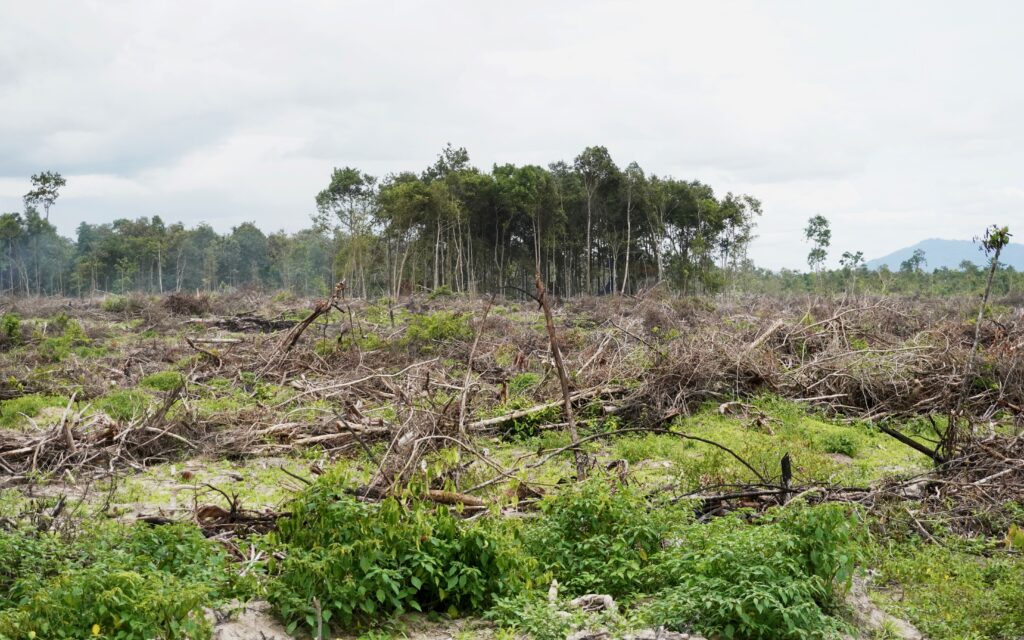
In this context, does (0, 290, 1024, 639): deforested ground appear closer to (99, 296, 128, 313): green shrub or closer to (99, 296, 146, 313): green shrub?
(99, 296, 146, 313): green shrub

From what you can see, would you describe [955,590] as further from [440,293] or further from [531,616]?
[440,293]

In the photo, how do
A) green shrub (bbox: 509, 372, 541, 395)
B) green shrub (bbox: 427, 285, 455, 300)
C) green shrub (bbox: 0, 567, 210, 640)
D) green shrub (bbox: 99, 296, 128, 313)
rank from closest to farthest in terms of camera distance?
green shrub (bbox: 0, 567, 210, 640) < green shrub (bbox: 509, 372, 541, 395) < green shrub (bbox: 99, 296, 128, 313) < green shrub (bbox: 427, 285, 455, 300)

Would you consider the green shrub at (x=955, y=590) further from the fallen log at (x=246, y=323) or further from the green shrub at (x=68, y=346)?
the fallen log at (x=246, y=323)

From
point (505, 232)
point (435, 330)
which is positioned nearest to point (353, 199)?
point (505, 232)

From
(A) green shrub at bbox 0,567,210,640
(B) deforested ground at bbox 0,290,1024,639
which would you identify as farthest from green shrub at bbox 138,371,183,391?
(A) green shrub at bbox 0,567,210,640

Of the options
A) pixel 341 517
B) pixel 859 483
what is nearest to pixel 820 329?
pixel 859 483

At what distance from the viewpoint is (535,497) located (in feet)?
26.0

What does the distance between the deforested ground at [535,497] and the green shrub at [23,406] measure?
62mm

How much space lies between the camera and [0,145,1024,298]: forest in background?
162 feet

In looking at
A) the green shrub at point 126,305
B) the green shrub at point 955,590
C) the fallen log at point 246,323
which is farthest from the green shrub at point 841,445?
the green shrub at point 126,305

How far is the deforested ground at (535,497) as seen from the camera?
16.4 feet

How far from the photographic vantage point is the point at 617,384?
1324 centimetres

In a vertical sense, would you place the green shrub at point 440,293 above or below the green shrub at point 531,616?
above

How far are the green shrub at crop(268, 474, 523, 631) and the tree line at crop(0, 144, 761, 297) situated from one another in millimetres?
36543
